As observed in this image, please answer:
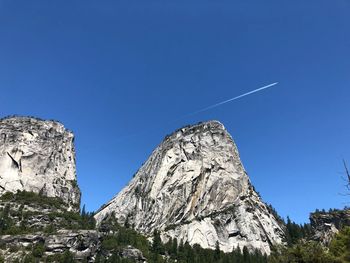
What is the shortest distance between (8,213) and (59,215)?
71.6ft

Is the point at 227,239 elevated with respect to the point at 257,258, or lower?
Result: elevated

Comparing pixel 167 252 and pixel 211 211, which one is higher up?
pixel 211 211

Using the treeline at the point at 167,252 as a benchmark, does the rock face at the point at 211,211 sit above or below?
above

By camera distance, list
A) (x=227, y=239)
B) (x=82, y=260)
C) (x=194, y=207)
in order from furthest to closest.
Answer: (x=194, y=207) < (x=227, y=239) < (x=82, y=260)

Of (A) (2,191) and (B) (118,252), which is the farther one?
(A) (2,191)

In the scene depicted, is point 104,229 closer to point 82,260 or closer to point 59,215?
point 59,215

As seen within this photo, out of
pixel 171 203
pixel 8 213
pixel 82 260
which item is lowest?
pixel 82 260

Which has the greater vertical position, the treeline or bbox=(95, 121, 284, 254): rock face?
bbox=(95, 121, 284, 254): rock face

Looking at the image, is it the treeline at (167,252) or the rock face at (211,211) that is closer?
the treeline at (167,252)


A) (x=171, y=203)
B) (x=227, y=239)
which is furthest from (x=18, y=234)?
(x=227, y=239)

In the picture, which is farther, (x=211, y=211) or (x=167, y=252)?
(x=211, y=211)

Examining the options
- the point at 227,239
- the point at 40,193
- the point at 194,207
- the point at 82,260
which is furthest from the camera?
the point at 40,193

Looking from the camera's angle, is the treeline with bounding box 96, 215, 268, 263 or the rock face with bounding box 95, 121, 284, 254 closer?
the treeline with bounding box 96, 215, 268, 263

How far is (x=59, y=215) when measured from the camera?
6978 inches
